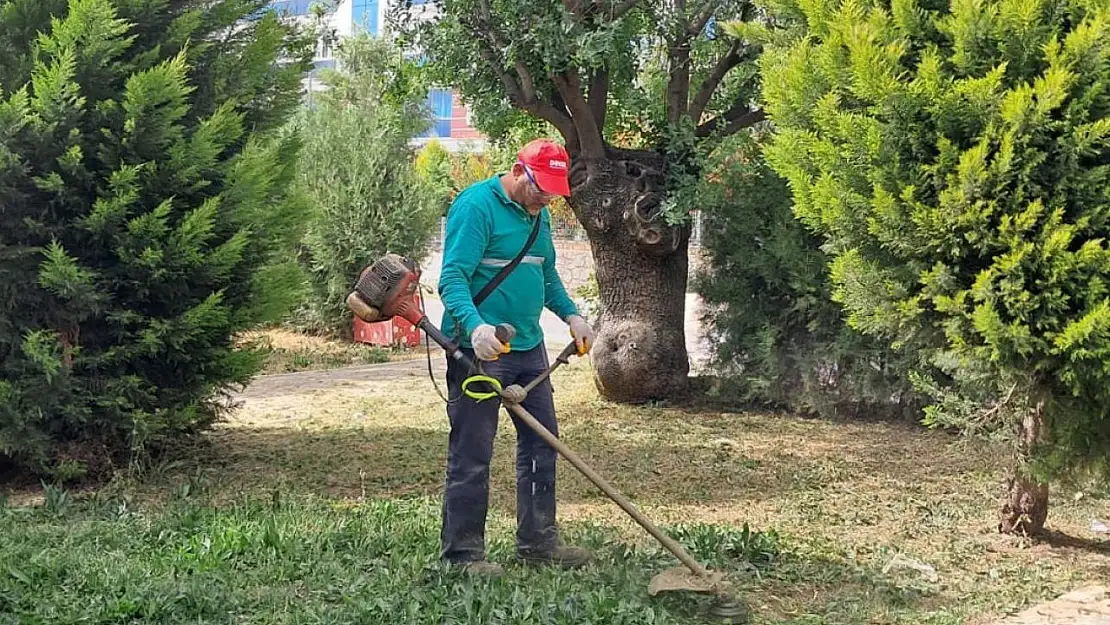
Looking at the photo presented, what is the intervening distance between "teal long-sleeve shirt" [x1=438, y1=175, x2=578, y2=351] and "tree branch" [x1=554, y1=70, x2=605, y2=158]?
4.24 m

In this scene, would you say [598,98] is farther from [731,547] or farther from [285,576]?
[285,576]

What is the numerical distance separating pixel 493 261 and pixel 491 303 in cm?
17

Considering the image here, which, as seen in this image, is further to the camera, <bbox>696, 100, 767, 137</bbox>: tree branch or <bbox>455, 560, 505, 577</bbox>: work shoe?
<bbox>696, 100, 767, 137</bbox>: tree branch

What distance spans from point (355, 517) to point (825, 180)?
109 inches

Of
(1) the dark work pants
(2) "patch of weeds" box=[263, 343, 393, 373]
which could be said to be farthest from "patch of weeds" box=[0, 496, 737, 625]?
(2) "patch of weeds" box=[263, 343, 393, 373]

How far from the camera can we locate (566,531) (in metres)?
5.55

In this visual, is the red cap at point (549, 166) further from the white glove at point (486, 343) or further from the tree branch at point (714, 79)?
the tree branch at point (714, 79)

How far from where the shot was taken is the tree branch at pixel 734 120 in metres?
9.56

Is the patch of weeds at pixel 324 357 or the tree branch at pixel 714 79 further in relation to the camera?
the patch of weeds at pixel 324 357

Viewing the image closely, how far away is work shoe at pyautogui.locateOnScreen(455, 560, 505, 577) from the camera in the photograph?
4.52m

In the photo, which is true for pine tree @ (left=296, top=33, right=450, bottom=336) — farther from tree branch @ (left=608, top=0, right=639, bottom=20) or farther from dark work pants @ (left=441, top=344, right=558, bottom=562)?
dark work pants @ (left=441, top=344, right=558, bottom=562)

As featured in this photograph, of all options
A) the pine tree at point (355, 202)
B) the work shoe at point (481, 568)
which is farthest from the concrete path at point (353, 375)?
the work shoe at point (481, 568)

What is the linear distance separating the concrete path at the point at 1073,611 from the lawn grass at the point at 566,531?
0.10 m

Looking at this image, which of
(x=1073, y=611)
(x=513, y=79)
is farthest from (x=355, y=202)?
(x=1073, y=611)
